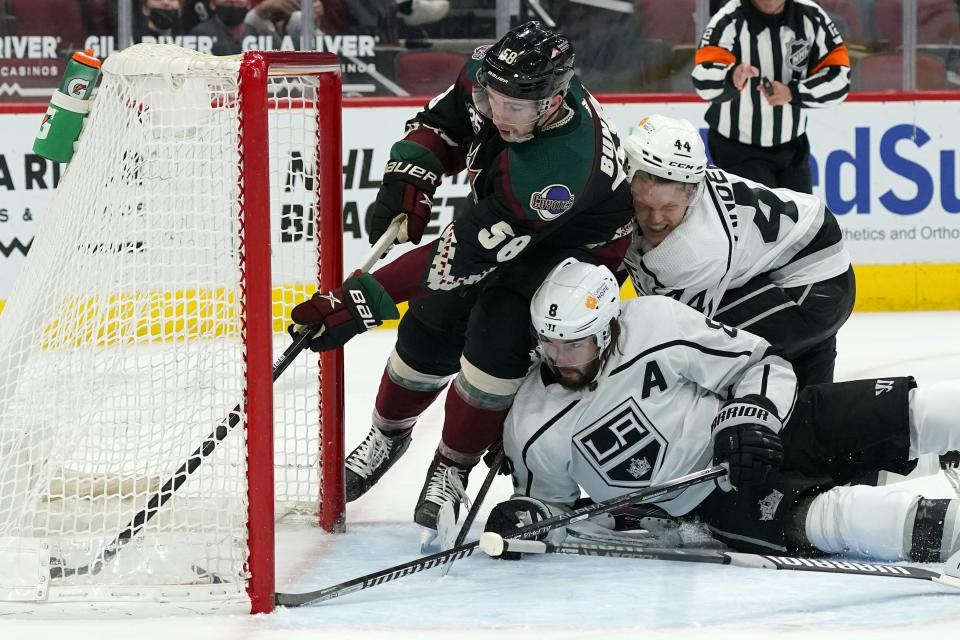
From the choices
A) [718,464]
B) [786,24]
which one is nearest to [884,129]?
[786,24]

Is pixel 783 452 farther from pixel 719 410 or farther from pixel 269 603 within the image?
pixel 269 603

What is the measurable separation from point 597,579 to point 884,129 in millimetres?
3390

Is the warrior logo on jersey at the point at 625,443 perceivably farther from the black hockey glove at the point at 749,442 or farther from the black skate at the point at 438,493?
the black skate at the point at 438,493

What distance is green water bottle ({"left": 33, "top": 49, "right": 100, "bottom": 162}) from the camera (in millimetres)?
2439

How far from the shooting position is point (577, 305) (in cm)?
238

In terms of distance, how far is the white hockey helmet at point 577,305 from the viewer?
93.7 inches

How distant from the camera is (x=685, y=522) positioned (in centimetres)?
261

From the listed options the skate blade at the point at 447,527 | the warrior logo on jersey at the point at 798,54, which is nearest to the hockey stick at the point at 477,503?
the skate blade at the point at 447,527

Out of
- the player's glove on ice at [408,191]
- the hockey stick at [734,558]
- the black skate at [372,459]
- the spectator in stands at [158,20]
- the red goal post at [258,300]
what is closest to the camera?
the red goal post at [258,300]

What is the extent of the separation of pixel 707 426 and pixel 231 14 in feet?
11.6

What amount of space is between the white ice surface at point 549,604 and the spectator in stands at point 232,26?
308 cm

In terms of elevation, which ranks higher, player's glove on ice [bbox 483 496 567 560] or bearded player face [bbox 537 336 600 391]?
bearded player face [bbox 537 336 600 391]

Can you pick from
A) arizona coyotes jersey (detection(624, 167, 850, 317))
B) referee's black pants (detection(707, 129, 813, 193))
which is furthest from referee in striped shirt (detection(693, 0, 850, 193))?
arizona coyotes jersey (detection(624, 167, 850, 317))

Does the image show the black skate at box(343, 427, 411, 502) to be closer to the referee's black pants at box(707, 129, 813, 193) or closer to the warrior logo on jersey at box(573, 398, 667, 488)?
the warrior logo on jersey at box(573, 398, 667, 488)
